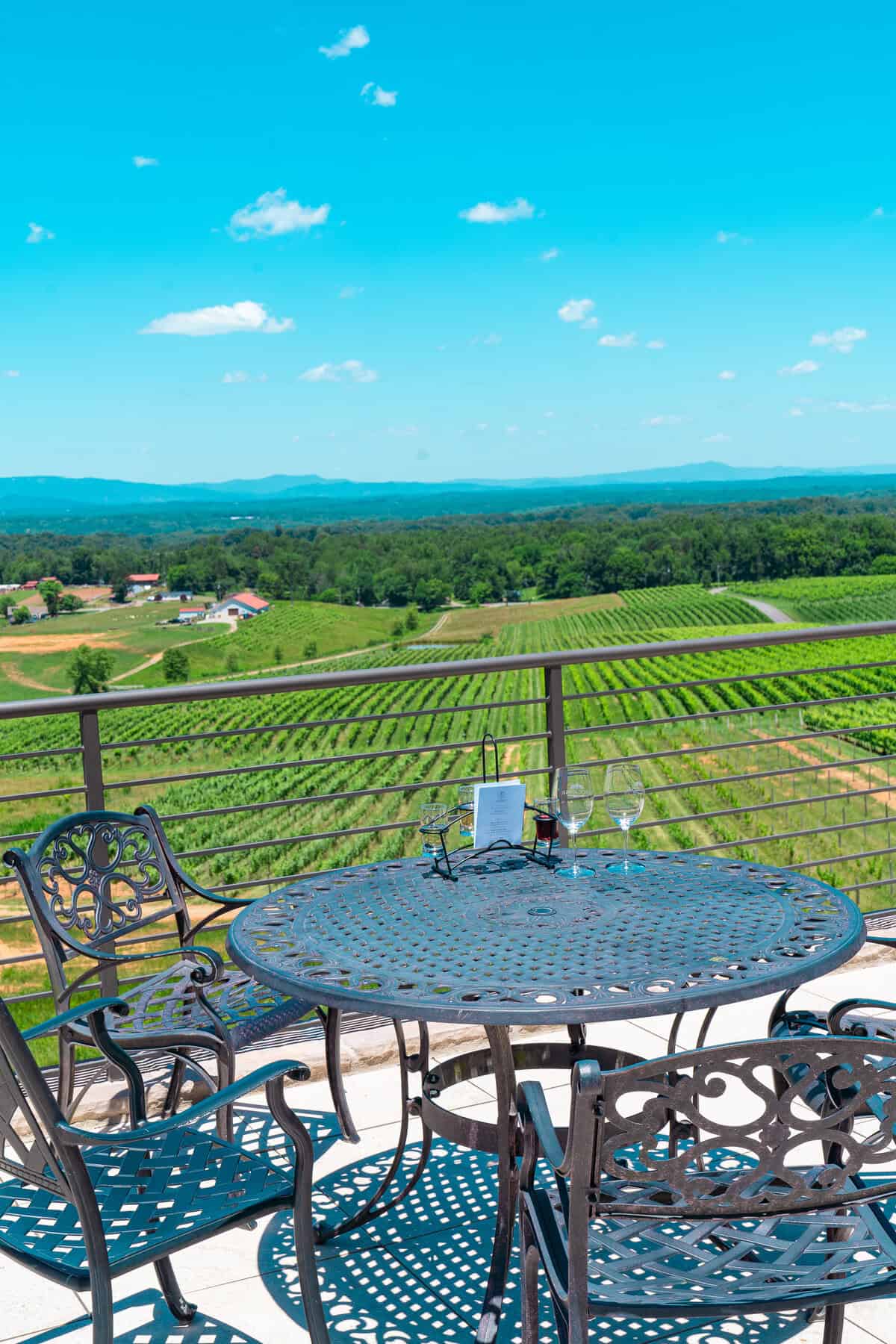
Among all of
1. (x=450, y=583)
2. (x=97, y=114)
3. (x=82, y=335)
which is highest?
(x=97, y=114)

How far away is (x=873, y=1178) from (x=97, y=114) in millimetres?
89546

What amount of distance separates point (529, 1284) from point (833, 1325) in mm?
471

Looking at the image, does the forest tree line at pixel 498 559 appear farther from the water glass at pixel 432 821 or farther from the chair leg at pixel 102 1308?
the chair leg at pixel 102 1308

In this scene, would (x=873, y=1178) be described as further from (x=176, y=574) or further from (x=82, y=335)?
(x=82, y=335)

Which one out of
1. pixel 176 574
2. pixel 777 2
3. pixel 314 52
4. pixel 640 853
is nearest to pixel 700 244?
pixel 777 2

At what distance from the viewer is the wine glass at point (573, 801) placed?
8.14 feet

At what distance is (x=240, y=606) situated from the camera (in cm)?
5144

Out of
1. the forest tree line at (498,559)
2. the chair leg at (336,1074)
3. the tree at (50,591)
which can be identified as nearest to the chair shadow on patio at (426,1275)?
the chair leg at (336,1074)

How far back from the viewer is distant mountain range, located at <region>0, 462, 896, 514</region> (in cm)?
9719

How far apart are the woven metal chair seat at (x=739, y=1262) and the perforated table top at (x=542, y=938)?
297mm

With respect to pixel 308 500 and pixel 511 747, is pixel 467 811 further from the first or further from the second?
pixel 308 500

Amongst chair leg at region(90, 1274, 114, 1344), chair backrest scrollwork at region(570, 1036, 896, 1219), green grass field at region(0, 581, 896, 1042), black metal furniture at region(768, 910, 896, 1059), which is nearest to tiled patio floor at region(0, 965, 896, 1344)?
black metal furniture at region(768, 910, 896, 1059)

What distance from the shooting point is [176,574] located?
54.3 m

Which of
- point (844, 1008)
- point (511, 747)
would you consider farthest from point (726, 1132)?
point (511, 747)
